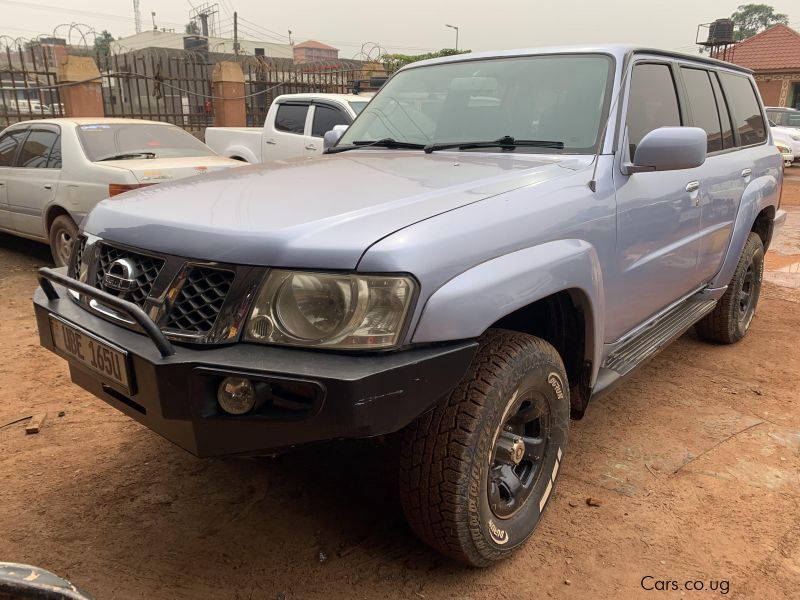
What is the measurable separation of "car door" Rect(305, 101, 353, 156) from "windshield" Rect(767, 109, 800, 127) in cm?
1642

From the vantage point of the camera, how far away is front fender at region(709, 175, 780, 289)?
4035 mm

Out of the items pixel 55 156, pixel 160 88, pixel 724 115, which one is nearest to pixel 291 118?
pixel 55 156

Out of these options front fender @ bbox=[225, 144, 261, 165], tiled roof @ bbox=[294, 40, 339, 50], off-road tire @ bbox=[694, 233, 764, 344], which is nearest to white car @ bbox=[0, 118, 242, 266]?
front fender @ bbox=[225, 144, 261, 165]

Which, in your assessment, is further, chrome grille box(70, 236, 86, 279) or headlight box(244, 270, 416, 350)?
chrome grille box(70, 236, 86, 279)

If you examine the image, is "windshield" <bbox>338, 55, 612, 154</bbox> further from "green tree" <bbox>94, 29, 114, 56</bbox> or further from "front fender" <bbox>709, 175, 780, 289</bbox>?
"green tree" <bbox>94, 29, 114, 56</bbox>

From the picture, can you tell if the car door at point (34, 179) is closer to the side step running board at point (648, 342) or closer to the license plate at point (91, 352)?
the license plate at point (91, 352)

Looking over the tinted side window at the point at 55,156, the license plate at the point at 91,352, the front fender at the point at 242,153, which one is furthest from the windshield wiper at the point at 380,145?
the front fender at the point at 242,153

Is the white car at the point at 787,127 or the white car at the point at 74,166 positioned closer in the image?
the white car at the point at 74,166

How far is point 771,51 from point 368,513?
3328 cm

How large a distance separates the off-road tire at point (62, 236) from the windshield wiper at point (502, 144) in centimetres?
411

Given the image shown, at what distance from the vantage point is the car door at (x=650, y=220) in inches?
108

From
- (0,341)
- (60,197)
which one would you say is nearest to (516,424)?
(0,341)

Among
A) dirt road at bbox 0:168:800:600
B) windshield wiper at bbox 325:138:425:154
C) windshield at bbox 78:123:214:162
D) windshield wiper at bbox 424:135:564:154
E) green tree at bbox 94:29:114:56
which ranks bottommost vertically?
dirt road at bbox 0:168:800:600

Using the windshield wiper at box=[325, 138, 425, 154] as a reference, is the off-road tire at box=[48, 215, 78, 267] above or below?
below
